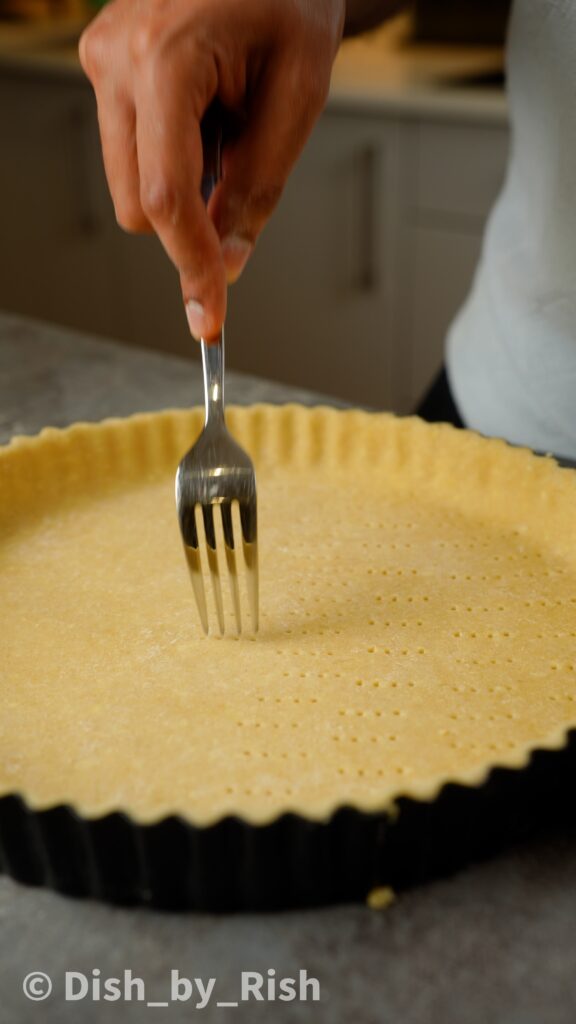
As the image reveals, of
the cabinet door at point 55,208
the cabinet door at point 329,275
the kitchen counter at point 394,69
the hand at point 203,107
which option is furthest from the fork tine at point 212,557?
the cabinet door at point 55,208

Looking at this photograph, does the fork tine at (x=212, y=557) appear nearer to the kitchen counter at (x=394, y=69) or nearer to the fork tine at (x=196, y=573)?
the fork tine at (x=196, y=573)

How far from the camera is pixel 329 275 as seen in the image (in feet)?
7.82

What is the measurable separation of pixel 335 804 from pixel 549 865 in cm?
16

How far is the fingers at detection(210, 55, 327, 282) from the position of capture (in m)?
0.75

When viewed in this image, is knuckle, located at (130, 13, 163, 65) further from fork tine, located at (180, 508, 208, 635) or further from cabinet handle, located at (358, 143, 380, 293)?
cabinet handle, located at (358, 143, 380, 293)

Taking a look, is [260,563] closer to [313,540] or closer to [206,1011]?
A: [313,540]

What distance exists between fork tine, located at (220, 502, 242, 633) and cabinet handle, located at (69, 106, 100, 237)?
80.1 inches

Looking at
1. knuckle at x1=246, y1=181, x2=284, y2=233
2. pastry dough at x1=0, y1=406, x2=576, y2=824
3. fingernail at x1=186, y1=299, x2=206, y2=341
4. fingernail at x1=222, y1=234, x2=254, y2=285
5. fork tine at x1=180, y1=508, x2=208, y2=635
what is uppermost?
knuckle at x1=246, y1=181, x2=284, y2=233

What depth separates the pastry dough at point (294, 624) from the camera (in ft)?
2.10

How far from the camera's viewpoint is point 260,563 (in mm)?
886

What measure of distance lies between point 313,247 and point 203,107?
1.70 m

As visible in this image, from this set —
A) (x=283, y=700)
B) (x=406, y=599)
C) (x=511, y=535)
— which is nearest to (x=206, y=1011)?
(x=283, y=700)

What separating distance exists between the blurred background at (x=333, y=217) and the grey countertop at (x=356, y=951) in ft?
5.52

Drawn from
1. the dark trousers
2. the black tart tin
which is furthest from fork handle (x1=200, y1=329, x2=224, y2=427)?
the dark trousers
